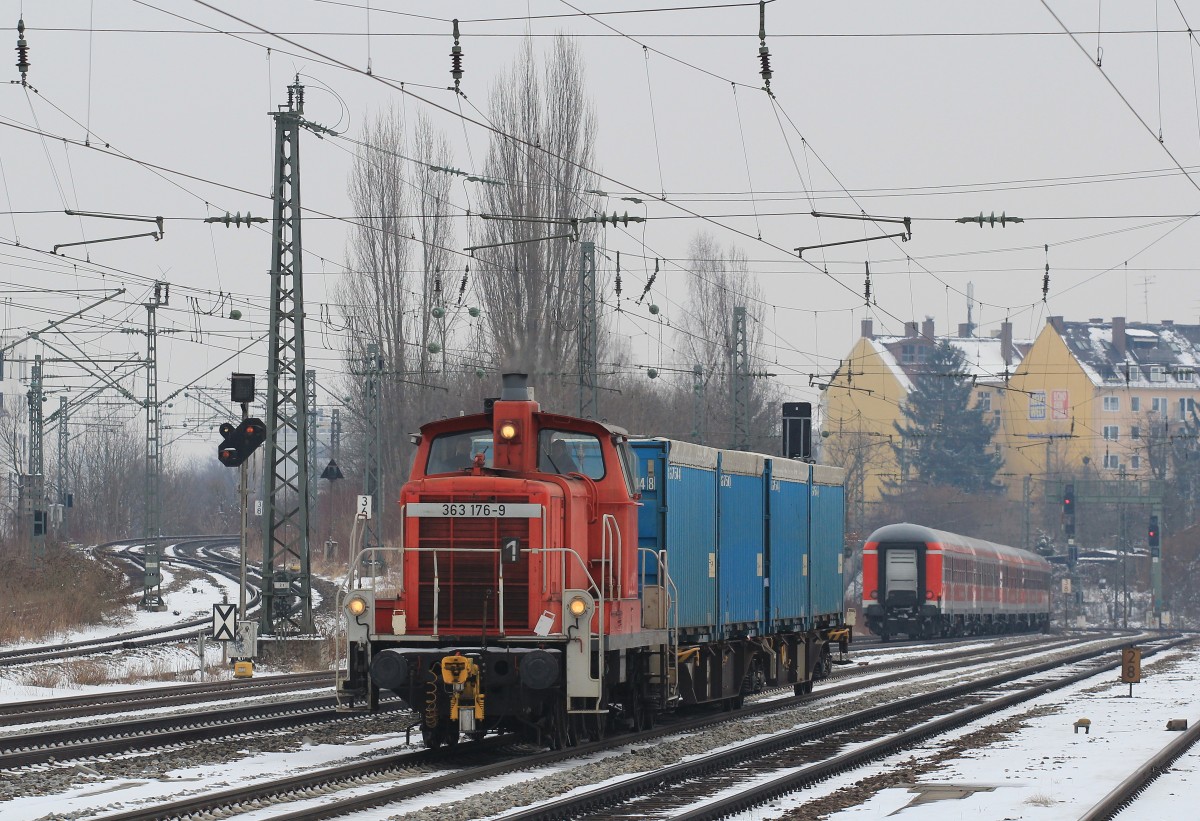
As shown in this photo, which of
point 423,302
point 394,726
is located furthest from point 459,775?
point 423,302

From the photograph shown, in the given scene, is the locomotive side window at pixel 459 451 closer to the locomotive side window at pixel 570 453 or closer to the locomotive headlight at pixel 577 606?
the locomotive side window at pixel 570 453

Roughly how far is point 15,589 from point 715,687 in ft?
87.3

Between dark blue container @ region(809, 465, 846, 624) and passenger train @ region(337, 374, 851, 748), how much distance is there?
17.4ft

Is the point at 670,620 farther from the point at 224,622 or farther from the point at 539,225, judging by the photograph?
the point at 539,225

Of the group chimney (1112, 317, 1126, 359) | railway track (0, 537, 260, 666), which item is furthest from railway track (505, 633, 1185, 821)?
chimney (1112, 317, 1126, 359)

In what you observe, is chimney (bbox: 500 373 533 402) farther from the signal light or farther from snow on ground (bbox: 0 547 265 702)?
snow on ground (bbox: 0 547 265 702)

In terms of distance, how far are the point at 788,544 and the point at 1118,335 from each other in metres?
109

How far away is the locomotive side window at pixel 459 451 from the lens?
15570 millimetres

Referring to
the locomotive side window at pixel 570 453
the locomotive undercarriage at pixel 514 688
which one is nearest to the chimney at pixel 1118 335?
the locomotive undercarriage at pixel 514 688

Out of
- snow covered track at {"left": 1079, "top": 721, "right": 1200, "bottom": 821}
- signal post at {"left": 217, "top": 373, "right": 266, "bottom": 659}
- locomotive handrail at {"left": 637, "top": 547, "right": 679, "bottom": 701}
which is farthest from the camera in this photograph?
signal post at {"left": 217, "top": 373, "right": 266, "bottom": 659}

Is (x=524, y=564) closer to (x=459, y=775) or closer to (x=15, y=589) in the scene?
(x=459, y=775)

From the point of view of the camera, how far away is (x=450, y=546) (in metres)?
15.0

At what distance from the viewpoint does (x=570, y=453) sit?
51.6 ft

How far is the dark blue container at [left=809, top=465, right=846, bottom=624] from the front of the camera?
2345cm
